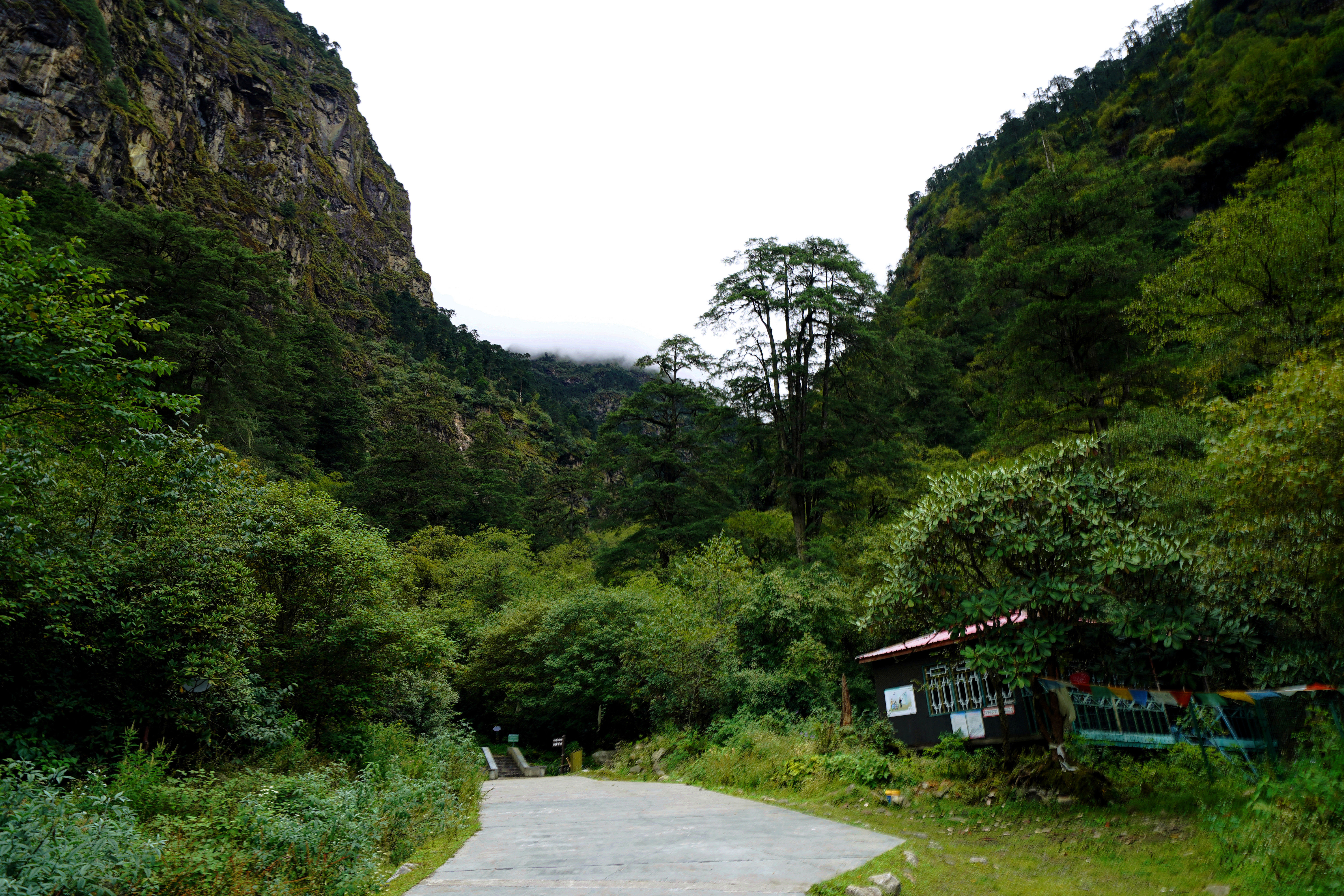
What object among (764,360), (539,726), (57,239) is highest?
(57,239)

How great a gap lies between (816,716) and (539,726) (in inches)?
605

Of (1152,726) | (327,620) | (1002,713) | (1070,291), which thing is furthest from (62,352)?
(1070,291)

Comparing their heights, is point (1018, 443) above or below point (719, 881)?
above

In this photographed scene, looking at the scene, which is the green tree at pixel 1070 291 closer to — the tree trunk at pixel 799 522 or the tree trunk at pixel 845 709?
the tree trunk at pixel 799 522

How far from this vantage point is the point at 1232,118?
131ft

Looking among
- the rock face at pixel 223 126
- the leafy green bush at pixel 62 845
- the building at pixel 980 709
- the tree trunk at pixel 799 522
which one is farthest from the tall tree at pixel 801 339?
the rock face at pixel 223 126

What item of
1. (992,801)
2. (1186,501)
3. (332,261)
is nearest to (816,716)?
(992,801)

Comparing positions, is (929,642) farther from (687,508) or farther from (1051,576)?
(687,508)

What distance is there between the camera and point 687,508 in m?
30.9

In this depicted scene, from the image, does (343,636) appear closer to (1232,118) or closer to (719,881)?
(719,881)

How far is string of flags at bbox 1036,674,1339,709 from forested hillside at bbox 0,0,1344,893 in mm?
416

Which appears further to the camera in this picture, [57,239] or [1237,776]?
[57,239]

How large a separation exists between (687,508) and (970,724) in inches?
732

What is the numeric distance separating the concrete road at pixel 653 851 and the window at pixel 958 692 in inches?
195
